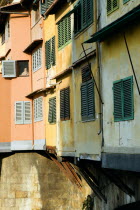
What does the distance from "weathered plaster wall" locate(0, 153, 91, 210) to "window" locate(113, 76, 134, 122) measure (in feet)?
38.0

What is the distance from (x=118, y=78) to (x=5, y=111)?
1313 centimetres

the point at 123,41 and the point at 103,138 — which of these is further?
the point at 103,138

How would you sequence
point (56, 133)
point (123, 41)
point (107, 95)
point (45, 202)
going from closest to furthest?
point (123, 41) → point (107, 95) → point (56, 133) → point (45, 202)

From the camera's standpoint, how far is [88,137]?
1762 cm

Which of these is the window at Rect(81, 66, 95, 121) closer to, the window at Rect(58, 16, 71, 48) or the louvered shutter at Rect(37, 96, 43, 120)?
the window at Rect(58, 16, 71, 48)

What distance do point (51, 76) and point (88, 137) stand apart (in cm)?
599

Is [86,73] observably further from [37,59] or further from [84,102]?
[37,59]

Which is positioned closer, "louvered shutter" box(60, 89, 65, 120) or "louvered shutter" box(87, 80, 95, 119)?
"louvered shutter" box(87, 80, 95, 119)

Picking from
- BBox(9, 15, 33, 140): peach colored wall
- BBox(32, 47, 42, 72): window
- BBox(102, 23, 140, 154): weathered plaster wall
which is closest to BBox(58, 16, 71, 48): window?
BBox(32, 47, 42, 72): window

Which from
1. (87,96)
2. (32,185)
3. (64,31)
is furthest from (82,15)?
(32,185)

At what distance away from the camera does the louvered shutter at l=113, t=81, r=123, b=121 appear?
48.6 ft

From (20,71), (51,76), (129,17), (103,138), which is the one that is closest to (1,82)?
(20,71)

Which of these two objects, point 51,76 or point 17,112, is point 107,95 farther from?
point 17,112

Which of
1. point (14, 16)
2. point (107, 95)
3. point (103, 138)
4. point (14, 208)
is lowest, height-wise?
point (14, 208)
